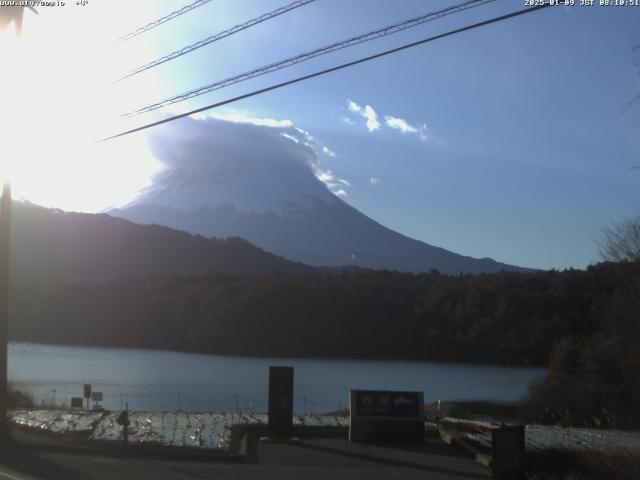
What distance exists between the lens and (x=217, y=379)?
44.0 meters

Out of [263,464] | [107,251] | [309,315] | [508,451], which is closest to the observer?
[508,451]

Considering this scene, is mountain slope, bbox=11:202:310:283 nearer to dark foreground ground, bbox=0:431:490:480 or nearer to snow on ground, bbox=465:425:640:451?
dark foreground ground, bbox=0:431:490:480

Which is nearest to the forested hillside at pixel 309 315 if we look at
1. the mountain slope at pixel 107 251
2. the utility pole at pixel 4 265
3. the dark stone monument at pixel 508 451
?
the mountain slope at pixel 107 251

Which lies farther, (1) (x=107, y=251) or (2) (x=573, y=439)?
(1) (x=107, y=251)

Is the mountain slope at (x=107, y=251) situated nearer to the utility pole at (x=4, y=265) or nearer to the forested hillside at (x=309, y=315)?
the forested hillside at (x=309, y=315)

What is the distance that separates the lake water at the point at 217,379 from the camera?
36.4 metres

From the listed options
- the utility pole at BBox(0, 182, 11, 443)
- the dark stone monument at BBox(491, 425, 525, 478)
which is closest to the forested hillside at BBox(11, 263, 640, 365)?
the utility pole at BBox(0, 182, 11, 443)

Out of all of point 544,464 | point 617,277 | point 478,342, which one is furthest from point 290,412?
point 478,342

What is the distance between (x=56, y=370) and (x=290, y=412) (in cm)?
3196

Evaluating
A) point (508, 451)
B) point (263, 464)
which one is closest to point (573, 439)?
point (508, 451)

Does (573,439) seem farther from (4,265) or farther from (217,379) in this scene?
(217,379)

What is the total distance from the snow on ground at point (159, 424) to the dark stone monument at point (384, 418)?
2.01 meters

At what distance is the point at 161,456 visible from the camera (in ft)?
51.6

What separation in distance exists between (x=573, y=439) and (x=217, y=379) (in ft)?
88.7
